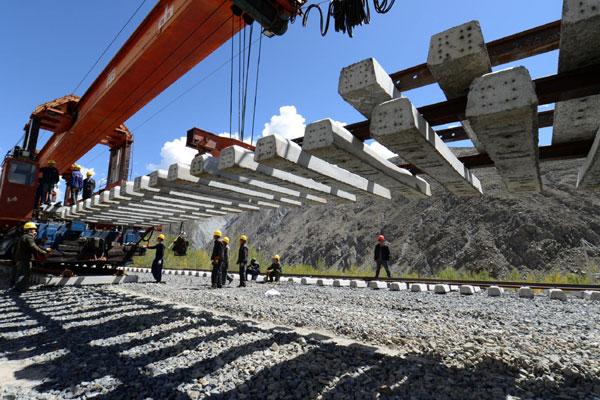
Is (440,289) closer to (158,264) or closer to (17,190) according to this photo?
(158,264)

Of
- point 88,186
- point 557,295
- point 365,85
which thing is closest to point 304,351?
point 365,85

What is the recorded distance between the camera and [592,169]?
318cm

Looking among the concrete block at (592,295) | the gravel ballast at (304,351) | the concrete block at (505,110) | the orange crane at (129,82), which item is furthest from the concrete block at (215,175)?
the concrete block at (592,295)

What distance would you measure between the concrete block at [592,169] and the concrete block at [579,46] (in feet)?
0.53

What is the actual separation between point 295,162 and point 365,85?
1.09 metres

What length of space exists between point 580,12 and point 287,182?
131 inches

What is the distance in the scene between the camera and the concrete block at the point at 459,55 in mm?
2197

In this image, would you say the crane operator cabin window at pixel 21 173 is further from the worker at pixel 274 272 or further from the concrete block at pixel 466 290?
the concrete block at pixel 466 290

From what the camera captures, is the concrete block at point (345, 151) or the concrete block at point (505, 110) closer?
the concrete block at point (505, 110)

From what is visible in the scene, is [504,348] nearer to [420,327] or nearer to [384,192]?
[420,327]

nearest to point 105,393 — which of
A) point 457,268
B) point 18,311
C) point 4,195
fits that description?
point 18,311

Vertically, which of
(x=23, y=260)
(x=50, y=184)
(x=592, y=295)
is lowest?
(x=592, y=295)

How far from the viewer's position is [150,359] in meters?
3.09

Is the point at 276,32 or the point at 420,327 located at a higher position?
the point at 276,32
